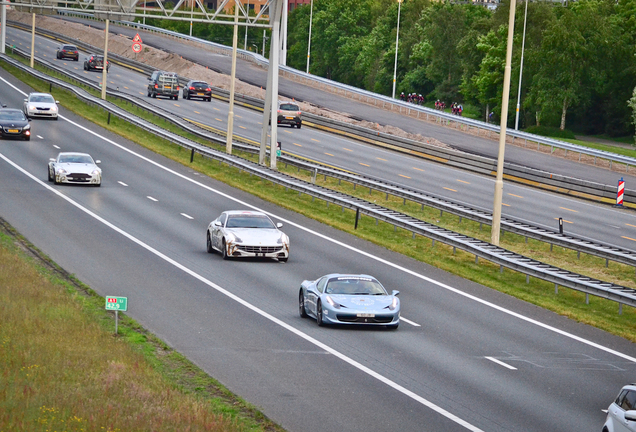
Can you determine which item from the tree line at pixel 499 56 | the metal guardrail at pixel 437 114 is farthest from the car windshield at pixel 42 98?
the tree line at pixel 499 56

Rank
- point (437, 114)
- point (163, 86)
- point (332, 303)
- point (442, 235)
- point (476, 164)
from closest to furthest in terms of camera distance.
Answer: point (332, 303)
point (442, 235)
point (476, 164)
point (437, 114)
point (163, 86)

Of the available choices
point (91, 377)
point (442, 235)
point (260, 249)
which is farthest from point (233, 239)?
point (91, 377)

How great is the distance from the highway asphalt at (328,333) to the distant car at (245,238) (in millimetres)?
355

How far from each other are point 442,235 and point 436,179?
19.7m

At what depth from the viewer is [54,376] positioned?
1415 cm

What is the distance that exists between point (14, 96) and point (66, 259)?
159ft

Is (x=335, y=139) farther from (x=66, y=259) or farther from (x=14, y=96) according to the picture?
(x=66, y=259)

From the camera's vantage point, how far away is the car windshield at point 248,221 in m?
29.2

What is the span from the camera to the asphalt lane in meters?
41.9

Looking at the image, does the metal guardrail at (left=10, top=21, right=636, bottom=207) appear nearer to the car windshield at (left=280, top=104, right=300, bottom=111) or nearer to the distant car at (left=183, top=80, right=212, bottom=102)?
the car windshield at (left=280, top=104, right=300, bottom=111)

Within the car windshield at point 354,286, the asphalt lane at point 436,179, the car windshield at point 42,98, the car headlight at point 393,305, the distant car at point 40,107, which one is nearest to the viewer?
the car headlight at point 393,305

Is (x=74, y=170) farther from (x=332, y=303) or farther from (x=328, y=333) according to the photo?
(x=328, y=333)

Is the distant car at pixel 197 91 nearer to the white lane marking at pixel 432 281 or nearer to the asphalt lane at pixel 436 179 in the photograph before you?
the asphalt lane at pixel 436 179

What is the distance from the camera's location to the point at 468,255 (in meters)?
33.1
